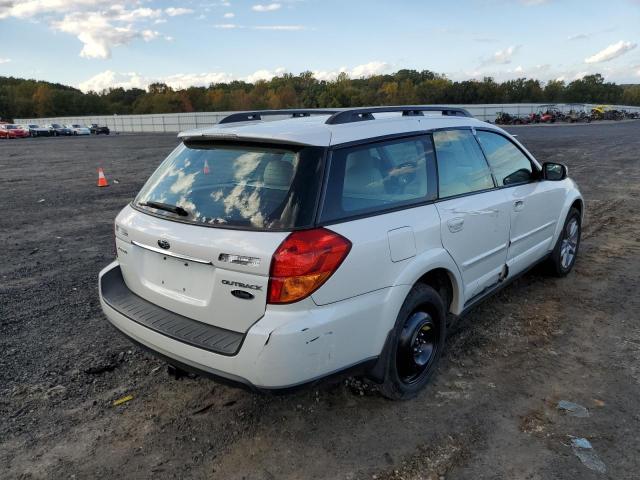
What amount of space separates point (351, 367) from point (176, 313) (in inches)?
41.0

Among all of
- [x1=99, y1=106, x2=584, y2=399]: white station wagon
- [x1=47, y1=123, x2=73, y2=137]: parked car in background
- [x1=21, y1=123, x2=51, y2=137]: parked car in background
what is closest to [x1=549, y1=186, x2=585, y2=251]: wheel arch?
[x1=99, y1=106, x2=584, y2=399]: white station wagon

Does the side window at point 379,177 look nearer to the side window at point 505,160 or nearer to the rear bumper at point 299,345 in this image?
the rear bumper at point 299,345

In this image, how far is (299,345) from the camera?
8.05 feet

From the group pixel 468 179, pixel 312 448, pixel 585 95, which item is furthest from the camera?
pixel 585 95

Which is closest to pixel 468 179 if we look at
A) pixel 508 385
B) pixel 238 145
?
pixel 508 385

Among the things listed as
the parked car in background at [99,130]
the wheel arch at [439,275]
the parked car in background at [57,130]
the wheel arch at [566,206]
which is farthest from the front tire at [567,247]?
the parked car in background at [99,130]

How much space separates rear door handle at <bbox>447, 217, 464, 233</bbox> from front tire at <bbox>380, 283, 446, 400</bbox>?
0.44m

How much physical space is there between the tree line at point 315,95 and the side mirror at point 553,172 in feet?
302

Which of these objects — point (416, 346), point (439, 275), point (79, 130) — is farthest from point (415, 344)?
point (79, 130)

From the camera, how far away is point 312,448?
280 centimetres

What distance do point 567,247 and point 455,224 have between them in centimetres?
271

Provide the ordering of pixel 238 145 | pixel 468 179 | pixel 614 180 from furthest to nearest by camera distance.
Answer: pixel 614 180, pixel 468 179, pixel 238 145

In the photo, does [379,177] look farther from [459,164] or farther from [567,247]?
[567,247]

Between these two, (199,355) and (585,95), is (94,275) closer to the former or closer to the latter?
(199,355)
